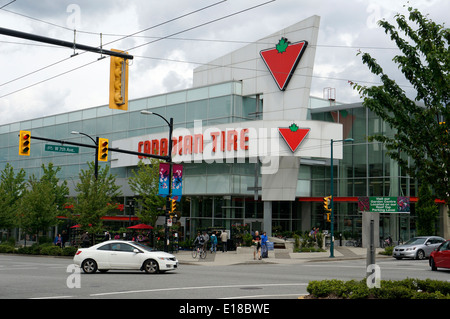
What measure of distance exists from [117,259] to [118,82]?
401 inches

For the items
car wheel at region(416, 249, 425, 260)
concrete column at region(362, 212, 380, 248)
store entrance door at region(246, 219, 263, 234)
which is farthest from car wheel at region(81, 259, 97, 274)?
store entrance door at region(246, 219, 263, 234)

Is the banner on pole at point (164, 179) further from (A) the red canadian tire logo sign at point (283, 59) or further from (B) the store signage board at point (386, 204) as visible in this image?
(B) the store signage board at point (386, 204)

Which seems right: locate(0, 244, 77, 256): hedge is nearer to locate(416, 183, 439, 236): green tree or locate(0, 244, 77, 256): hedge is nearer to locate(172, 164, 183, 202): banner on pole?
locate(172, 164, 183, 202): banner on pole

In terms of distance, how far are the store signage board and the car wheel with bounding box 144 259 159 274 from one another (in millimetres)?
25016

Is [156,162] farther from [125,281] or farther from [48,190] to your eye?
[125,281]

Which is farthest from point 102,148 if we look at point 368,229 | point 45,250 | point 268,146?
point 368,229

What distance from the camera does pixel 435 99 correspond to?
40.0 feet

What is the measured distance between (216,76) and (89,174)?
16.4 metres

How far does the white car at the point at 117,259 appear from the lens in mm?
22625

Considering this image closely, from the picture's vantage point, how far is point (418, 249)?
117ft

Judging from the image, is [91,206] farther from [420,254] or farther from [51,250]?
[420,254]
